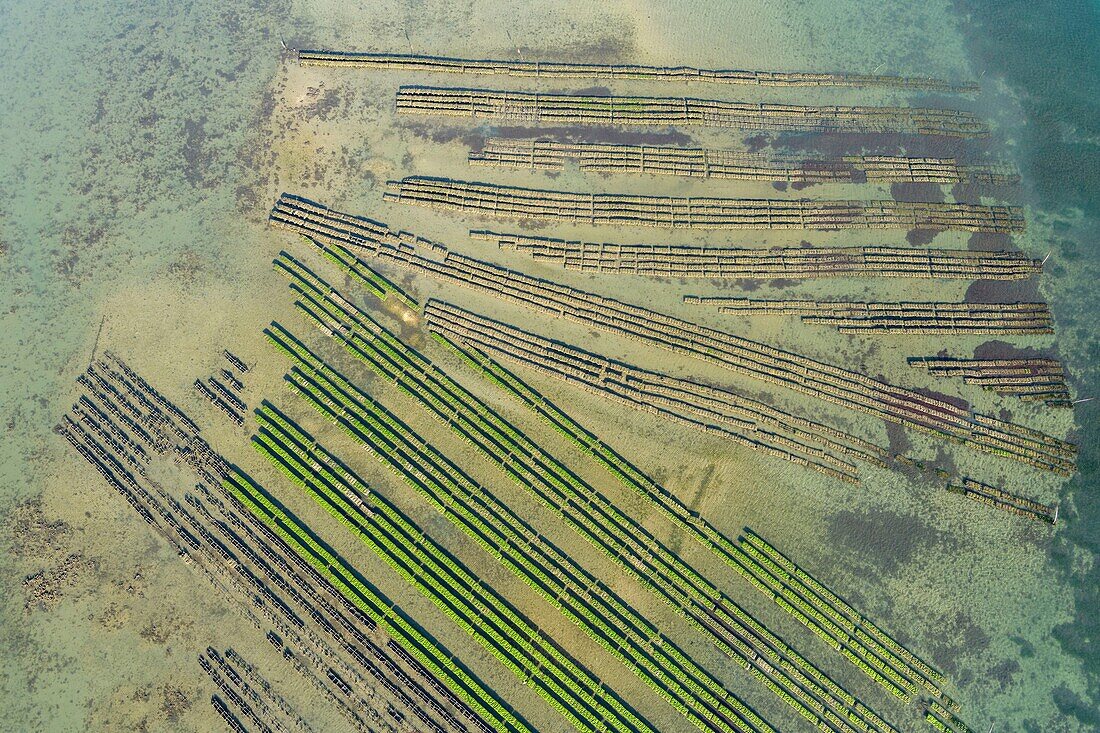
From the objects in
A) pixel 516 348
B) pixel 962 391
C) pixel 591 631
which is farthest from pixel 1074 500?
pixel 516 348

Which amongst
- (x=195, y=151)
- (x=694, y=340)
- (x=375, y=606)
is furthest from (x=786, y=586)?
(x=195, y=151)

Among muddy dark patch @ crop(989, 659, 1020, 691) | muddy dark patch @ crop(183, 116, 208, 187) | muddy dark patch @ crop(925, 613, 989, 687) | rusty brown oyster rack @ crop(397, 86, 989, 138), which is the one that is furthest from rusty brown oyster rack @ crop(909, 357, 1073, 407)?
muddy dark patch @ crop(183, 116, 208, 187)

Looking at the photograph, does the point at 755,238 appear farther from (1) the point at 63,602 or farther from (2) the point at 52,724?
(2) the point at 52,724

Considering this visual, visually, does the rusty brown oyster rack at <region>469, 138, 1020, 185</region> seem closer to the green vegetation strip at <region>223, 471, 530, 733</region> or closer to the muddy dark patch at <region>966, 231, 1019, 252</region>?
the muddy dark patch at <region>966, 231, 1019, 252</region>

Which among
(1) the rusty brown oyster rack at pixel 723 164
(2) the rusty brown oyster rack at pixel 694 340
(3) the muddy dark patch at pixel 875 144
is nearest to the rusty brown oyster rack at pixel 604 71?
(3) the muddy dark patch at pixel 875 144

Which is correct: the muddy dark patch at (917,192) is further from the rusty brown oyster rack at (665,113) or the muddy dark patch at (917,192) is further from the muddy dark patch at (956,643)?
the muddy dark patch at (956,643)

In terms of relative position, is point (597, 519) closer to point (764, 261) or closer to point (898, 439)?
point (898, 439)
